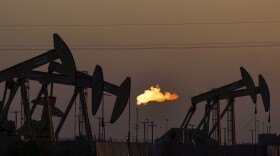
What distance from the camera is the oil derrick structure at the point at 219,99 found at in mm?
107938

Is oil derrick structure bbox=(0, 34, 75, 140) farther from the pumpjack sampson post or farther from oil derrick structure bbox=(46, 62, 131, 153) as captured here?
oil derrick structure bbox=(46, 62, 131, 153)

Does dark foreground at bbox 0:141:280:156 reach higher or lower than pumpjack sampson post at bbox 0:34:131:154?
lower

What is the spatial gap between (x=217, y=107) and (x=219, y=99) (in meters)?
2.08

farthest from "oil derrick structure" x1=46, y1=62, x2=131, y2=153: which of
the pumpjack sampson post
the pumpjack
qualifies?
the pumpjack

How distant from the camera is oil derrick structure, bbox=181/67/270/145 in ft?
354

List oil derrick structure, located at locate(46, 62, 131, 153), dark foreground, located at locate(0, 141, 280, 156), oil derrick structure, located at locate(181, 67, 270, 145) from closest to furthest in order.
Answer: dark foreground, located at locate(0, 141, 280, 156)
oil derrick structure, located at locate(46, 62, 131, 153)
oil derrick structure, located at locate(181, 67, 270, 145)

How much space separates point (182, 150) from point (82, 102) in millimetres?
17688

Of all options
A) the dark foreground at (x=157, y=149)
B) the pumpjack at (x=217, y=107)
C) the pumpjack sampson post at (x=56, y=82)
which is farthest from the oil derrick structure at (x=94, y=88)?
the pumpjack at (x=217, y=107)

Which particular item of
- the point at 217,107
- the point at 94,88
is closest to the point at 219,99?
the point at 217,107

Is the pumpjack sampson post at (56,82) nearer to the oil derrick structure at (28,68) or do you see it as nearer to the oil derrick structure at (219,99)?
the oil derrick structure at (28,68)

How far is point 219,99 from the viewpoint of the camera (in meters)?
115

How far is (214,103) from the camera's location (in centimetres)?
11544

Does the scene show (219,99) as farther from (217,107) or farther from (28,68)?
(28,68)

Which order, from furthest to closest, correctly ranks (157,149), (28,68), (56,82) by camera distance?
(157,149), (56,82), (28,68)
